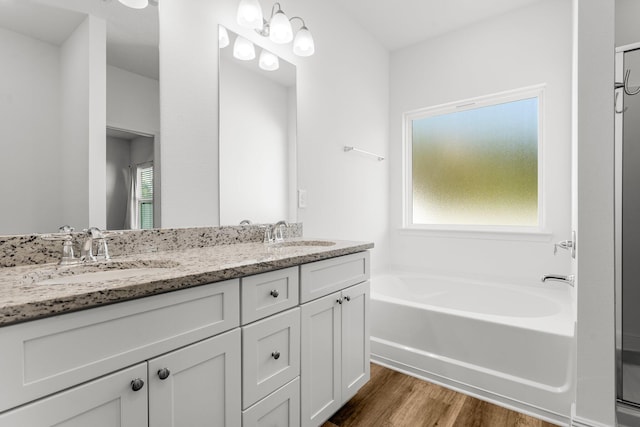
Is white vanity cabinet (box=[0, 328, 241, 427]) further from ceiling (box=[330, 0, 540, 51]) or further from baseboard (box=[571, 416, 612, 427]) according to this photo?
ceiling (box=[330, 0, 540, 51])

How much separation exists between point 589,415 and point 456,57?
2.69 metres

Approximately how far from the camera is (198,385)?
91cm

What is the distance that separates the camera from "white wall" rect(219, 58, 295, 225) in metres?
1.71

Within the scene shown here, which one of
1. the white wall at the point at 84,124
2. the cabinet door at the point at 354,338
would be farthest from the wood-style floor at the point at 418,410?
the white wall at the point at 84,124

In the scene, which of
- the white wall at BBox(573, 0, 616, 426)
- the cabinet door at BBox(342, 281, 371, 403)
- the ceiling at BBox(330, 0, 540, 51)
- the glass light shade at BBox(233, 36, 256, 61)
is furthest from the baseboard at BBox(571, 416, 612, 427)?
the ceiling at BBox(330, 0, 540, 51)

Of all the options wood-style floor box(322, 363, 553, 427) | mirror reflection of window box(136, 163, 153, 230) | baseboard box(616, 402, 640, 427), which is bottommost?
wood-style floor box(322, 363, 553, 427)

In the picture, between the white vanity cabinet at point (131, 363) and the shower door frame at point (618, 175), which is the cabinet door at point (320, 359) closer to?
the white vanity cabinet at point (131, 363)

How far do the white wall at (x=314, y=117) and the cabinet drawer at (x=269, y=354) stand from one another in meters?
0.69

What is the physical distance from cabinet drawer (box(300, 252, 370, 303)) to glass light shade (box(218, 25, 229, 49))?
48.3 inches

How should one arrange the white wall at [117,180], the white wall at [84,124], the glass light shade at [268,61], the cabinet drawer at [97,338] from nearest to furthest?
the cabinet drawer at [97,338], the white wall at [84,124], the white wall at [117,180], the glass light shade at [268,61]

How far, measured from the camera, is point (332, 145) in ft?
8.05

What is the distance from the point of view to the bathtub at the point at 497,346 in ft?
5.38

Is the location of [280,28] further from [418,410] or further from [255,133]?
[418,410]

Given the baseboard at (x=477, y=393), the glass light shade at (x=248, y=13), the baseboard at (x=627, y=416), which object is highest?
the glass light shade at (x=248, y=13)
